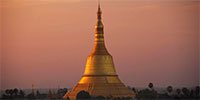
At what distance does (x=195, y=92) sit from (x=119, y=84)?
166 centimetres

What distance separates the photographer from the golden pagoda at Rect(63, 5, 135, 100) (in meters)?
14.5

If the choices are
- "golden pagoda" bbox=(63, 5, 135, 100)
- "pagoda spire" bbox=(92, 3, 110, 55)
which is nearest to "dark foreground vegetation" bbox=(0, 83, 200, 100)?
"golden pagoda" bbox=(63, 5, 135, 100)

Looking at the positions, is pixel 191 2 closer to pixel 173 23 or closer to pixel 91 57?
pixel 173 23

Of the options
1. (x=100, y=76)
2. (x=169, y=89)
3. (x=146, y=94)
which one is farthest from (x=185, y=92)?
(x=100, y=76)

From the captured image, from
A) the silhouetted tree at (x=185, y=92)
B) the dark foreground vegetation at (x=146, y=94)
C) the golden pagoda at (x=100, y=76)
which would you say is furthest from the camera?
the golden pagoda at (x=100, y=76)

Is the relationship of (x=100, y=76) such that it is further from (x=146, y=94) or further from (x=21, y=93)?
(x=21, y=93)

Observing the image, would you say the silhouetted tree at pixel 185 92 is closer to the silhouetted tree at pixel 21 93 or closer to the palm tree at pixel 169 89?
the palm tree at pixel 169 89

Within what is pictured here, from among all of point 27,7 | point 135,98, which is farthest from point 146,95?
point 27,7

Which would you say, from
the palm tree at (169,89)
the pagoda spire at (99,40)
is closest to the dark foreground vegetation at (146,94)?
the palm tree at (169,89)

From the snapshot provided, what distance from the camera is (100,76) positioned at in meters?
15.1

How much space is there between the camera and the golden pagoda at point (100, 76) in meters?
14.5

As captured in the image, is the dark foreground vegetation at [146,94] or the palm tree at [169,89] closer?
the dark foreground vegetation at [146,94]

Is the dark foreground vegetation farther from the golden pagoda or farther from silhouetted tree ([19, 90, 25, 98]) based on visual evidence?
the golden pagoda

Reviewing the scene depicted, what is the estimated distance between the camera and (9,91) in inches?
516
